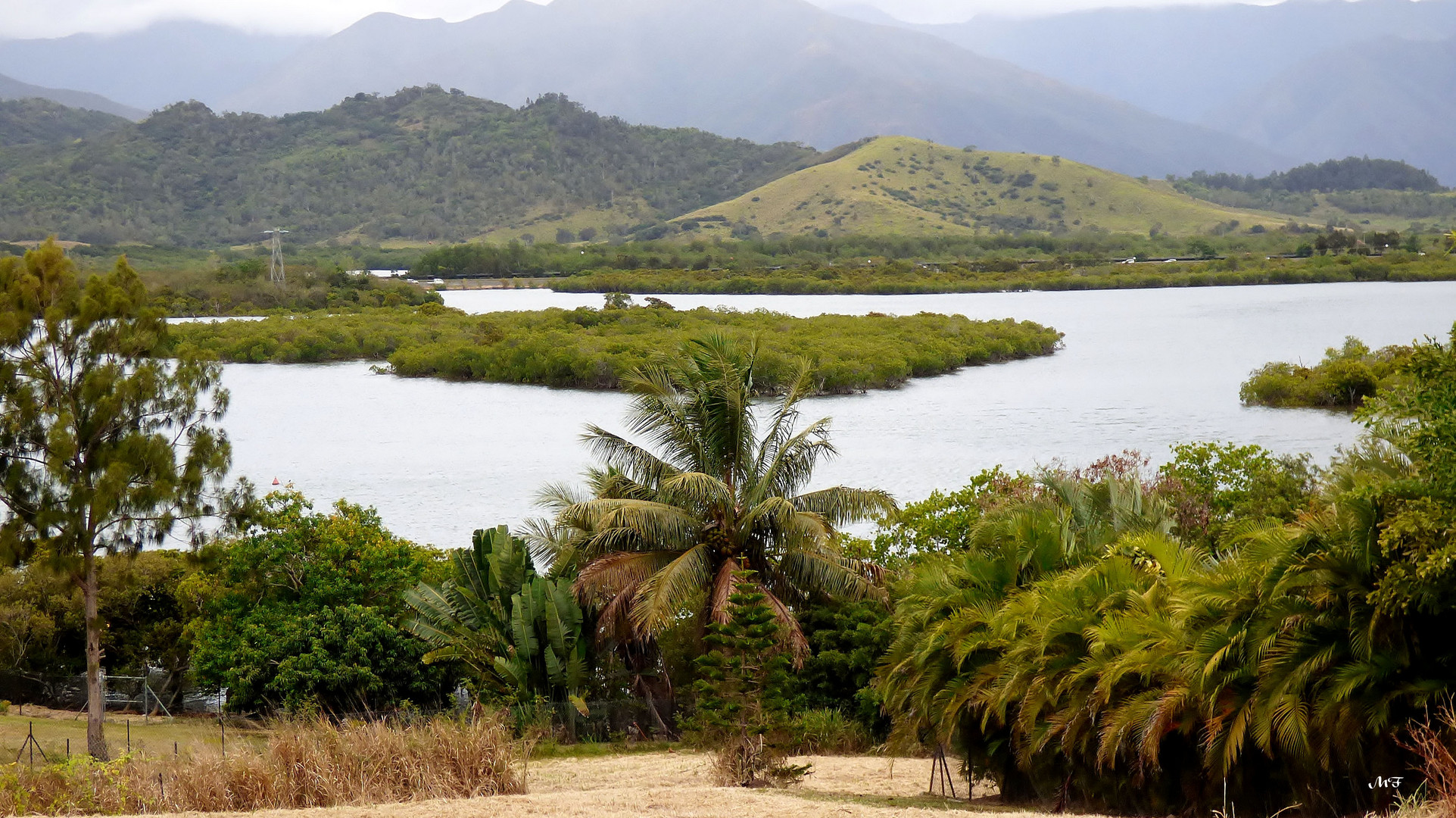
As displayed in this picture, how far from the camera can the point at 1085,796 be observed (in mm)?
15062

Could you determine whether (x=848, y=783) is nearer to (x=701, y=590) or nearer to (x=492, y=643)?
(x=701, y=590)

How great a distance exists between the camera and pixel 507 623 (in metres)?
24.6

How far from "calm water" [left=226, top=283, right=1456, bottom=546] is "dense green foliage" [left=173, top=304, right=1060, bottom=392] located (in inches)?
59.9

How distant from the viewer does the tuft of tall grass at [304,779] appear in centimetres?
1242

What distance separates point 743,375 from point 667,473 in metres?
2.25

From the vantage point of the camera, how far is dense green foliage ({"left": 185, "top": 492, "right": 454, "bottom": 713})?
25.4 metres

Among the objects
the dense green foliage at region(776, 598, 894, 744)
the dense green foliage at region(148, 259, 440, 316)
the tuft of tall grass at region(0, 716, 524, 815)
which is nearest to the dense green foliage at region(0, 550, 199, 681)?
the dense green foliage at region(776, 598, 894, 744)

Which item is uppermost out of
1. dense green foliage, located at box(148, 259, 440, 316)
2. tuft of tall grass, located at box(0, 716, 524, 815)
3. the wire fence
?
dense green foliage, located at box(148, 259, 440, 316)

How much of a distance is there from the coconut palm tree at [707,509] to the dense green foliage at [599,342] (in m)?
38.2

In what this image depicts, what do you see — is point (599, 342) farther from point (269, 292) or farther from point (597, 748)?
point (269, 292)

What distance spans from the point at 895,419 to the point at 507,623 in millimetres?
39683

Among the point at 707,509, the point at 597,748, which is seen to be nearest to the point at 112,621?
the point at 597,748

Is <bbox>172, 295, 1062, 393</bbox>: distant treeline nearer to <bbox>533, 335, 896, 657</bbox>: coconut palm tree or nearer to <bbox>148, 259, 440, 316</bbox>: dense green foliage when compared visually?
<bbox>148, 259, 440, 316</bbox>: dense green foliage

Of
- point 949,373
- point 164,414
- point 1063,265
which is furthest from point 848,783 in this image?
point 1063,265
